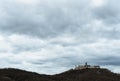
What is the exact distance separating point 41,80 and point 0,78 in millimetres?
12413

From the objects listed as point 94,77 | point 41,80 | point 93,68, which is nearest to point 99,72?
point 93,68

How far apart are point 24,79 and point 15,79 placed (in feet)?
12.8

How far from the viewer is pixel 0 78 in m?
96.3

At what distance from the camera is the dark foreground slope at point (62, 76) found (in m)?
103

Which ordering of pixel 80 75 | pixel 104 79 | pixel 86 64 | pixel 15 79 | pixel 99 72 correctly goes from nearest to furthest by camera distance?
pixel 15 79, pixel 104 79, pixel 80 75, pixel 99 72, pixel 86 64

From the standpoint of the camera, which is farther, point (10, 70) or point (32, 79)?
point (10, 70)

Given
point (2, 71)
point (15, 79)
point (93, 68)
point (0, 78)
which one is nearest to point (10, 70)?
point (2, 71)

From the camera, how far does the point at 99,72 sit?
130 m

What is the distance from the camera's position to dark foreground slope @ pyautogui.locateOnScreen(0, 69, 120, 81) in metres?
103

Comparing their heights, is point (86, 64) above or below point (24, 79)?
above

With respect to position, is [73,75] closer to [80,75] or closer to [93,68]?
[80,75]

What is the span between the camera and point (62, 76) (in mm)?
120062

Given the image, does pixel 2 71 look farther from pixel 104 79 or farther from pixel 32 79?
pixel 104 79

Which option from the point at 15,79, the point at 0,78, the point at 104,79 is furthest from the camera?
the point at 104,79
